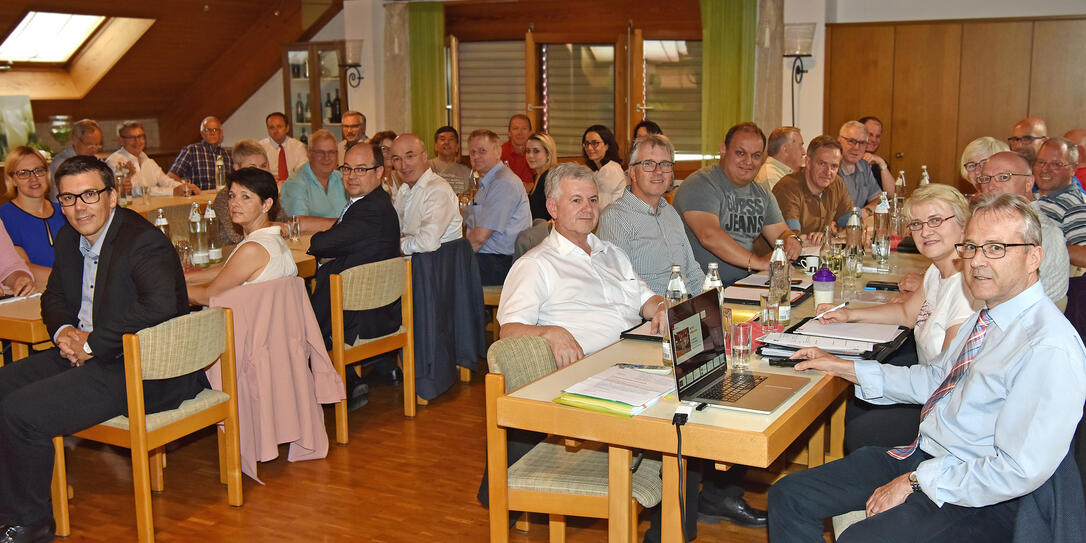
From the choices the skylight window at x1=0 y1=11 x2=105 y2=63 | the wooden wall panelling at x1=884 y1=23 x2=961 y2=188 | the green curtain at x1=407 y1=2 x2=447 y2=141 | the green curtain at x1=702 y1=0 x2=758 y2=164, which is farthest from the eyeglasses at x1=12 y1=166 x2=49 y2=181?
the wooden wall panelling at x1=884 y1=23 x2=961 y2=188

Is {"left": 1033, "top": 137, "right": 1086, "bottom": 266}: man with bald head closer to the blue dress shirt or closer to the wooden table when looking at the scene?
the wooden table

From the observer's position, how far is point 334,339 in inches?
170

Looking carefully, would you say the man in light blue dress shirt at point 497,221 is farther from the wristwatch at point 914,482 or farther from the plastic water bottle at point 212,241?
the wristwatch at point 914,482

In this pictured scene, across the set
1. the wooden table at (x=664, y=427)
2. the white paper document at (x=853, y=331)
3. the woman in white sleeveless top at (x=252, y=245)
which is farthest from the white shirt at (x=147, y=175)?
the white paper document at (x=853, y=331)

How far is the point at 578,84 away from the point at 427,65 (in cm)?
170

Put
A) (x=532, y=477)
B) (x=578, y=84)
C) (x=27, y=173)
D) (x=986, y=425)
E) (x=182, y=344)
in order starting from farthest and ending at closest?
(x=578, y=84)
(x=27, y=173)
(x=182, y=344)
(x=532, y=477)
(x=986, y=425)

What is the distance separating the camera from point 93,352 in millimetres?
3312

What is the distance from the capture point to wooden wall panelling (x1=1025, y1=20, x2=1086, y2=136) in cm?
828

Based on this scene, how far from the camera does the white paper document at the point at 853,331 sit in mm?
A: 3021

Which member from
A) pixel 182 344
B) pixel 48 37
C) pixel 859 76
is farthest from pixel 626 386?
pixel 48 37

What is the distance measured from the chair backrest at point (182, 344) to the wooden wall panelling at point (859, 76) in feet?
22.2

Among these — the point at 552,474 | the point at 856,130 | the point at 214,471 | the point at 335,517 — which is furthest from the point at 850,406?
the point at 856,130

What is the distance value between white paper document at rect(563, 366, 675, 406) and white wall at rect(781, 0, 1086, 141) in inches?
264

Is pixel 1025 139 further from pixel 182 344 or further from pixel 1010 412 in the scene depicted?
pixel 182 344
